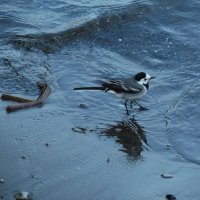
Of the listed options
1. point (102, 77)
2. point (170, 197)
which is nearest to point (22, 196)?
point (170, 197)

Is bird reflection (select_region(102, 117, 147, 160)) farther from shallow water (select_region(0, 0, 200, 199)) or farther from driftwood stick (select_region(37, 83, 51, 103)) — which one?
driftwood stick (select_region(37, 83, 51, 103))

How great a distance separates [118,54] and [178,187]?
17.0 feet

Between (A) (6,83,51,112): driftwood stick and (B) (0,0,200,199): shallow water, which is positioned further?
(A) (6,83,51,112): driftwood stick

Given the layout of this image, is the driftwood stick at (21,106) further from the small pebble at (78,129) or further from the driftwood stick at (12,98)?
the small pebble at (78,129)

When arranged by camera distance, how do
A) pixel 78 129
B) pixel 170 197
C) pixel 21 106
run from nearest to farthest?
1. pixel 170 197
2. pixel 78 129
3. pixel 21 106

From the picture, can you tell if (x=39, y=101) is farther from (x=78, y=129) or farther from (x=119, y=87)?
(x=119, y=87)

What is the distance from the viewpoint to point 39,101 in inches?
335

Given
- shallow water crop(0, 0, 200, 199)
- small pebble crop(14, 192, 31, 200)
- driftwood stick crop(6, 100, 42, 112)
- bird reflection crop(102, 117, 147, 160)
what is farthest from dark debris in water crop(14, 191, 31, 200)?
driftwood stick crop(6, 100, 42, 112)

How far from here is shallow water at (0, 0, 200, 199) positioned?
7142 millimetres

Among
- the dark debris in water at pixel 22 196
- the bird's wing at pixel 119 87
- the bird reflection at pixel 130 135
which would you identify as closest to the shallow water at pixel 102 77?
the bird reflection at pixel 130 135

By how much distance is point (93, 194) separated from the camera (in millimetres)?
6254

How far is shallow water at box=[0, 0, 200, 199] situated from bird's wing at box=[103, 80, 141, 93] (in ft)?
0.89

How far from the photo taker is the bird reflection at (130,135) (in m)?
7.54

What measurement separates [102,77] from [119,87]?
3.34 feet
